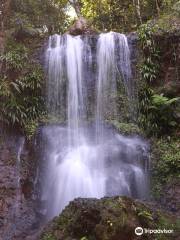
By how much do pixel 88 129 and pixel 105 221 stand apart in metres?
5.51

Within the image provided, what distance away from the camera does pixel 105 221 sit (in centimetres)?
652

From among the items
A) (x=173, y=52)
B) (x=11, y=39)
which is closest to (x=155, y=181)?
(x=173, y=52)

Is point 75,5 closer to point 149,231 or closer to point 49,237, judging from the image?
point 49,237

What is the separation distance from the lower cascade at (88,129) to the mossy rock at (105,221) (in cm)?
192

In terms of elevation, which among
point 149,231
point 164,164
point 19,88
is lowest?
point 149,231

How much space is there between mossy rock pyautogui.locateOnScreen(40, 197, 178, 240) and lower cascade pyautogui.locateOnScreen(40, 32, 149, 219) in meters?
1.92

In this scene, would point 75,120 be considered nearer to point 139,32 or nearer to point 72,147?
point 72,147

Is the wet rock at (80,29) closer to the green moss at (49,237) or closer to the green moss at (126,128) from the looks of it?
the green moss at (126,128)

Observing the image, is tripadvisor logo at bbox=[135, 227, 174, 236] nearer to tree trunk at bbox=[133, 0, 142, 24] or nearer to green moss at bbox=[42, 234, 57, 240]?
green moss at bbox=[42, 234, 57, 240]

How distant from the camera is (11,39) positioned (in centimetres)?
1408

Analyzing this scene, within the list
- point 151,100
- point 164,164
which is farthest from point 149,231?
point 151,100

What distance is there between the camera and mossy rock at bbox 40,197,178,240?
6.44 m

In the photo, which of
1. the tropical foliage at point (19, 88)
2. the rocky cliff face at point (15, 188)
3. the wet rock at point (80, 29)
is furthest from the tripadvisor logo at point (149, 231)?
the wet rock at point (80, 29)

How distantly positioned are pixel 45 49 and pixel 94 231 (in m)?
8.81
